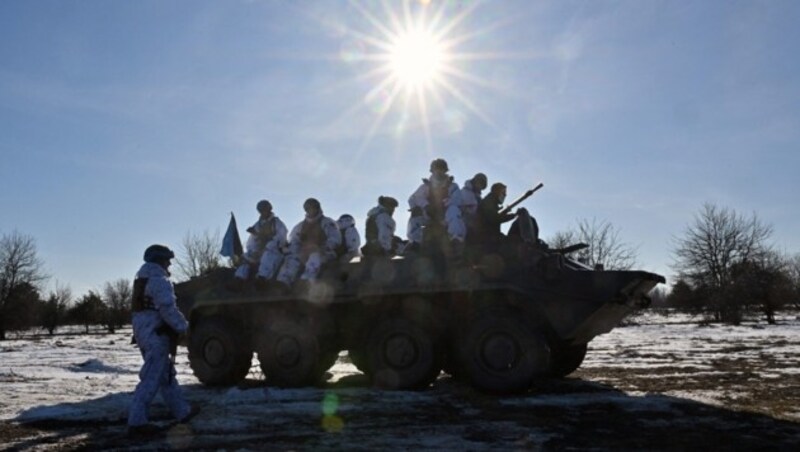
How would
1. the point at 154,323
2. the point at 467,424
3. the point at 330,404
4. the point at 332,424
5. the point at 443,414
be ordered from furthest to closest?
the point at 330,404
the point at 443,414
the point at 154,323
the point at 332,424
the point at 467,424

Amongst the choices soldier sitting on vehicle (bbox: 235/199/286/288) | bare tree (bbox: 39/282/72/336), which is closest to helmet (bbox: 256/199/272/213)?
soldier sitting on vehicle (bbox: 235/199/286/288)

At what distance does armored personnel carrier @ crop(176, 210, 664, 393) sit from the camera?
9.12 metres

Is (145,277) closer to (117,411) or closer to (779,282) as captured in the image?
(117,411)

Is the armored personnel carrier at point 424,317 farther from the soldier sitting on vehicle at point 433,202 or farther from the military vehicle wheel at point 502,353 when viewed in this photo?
the soldier sitting on vehicle at point 433,202

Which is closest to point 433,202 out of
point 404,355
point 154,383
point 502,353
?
point 404,355

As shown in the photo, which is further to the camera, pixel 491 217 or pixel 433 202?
pixel 433 202

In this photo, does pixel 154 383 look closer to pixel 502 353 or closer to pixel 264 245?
pixel 502 353

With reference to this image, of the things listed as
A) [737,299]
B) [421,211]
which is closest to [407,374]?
[421,211]

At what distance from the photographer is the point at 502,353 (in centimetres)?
912

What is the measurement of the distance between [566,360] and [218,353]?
18.1 feet

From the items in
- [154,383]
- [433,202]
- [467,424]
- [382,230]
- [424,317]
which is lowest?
[467,424]

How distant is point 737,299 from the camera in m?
36.1

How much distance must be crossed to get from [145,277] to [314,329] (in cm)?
408

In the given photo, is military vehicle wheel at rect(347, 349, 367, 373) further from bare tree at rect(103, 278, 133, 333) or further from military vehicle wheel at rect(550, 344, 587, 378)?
bare tree at rect(103, 278, 133, 333)
